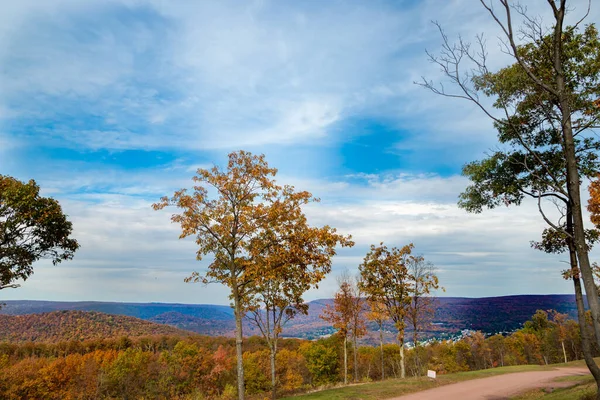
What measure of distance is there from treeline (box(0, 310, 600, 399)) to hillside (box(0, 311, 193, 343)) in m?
22.3

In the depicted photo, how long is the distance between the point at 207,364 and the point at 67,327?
64441mm

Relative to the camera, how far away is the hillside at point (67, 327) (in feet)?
317

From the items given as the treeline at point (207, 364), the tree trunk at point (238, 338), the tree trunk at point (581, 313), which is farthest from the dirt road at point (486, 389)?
the treeline at point (207, 364)

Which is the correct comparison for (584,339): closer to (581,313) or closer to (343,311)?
(581,313)

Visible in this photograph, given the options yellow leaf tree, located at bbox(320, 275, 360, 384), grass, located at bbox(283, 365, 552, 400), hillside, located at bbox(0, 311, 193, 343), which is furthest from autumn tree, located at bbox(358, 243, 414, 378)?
hillside, located at bbox(0, 311, 193, 343)

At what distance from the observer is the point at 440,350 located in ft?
248

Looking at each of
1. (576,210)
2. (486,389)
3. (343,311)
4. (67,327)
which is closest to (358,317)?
(343,311)

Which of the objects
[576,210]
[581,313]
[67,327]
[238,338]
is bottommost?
[67,327]

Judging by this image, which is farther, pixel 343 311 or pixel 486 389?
pixel 343 311

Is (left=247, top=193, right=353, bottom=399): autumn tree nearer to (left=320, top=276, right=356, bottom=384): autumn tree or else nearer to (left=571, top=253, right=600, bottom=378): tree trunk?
(left=571, top=253, right=600, bottom=378): tree trunk

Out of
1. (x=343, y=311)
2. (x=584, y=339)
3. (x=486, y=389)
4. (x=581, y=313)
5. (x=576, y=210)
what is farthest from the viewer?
(x=343, y=311)

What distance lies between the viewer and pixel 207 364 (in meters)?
67.1

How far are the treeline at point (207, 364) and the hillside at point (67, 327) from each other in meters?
22.3

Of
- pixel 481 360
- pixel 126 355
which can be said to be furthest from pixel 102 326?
pixel 481 360
